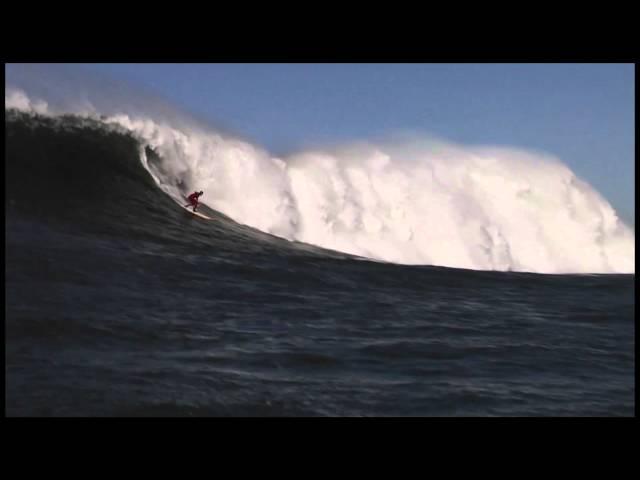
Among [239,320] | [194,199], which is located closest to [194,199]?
[194,199]

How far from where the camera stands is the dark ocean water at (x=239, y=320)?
20.0 feet

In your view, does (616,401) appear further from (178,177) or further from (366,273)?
(178,177)

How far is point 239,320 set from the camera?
8.16 m

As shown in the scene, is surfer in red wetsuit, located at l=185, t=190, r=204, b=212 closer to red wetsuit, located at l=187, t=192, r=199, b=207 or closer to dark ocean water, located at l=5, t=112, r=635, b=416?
red wetsuit, located at l=187, t=192, r=199, b=207

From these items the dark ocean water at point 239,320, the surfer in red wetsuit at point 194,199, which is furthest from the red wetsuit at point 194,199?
the dark ocean water at point 239,320

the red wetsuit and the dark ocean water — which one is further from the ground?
the red wetsuit

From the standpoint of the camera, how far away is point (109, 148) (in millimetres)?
13398

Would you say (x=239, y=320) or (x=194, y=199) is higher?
(x=194, y=199)

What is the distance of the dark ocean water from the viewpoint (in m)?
6.10

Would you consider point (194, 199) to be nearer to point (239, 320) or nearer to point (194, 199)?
point (194, 199)

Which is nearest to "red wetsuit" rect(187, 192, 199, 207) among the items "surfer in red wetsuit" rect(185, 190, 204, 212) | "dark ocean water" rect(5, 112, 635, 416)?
"surfer in red wetsuit" rect(185, 190, 204, 212)

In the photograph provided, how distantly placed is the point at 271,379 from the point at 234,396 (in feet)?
1.83

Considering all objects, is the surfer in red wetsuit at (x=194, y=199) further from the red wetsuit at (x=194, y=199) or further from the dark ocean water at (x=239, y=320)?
the dark ocean water at (x=239, y=320)
